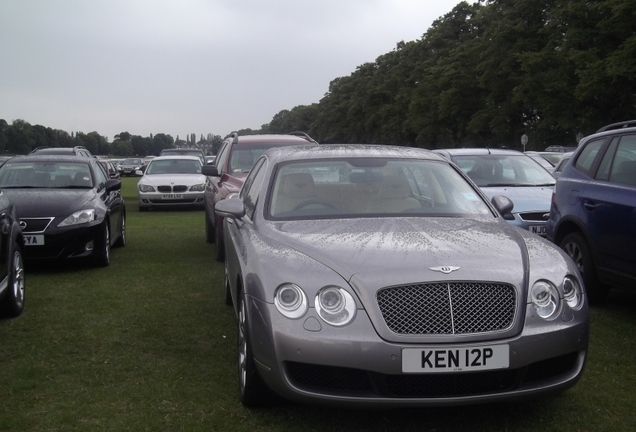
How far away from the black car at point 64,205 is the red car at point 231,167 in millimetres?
1362

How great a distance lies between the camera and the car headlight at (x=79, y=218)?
9.31 meters

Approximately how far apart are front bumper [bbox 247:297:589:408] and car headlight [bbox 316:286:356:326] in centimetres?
4

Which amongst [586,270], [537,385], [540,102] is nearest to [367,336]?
[537,385]

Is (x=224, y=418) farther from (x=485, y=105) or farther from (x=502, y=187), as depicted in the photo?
(x=485, y=105)

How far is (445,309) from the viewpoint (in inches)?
157

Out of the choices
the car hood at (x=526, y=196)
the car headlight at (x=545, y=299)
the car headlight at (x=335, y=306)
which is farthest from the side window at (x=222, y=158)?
the car headlight at (x=545, y=299)

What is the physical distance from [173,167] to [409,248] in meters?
19.1

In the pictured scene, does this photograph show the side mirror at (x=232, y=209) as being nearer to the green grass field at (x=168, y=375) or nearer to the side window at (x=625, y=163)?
the green grass field at (x=168, y=375)

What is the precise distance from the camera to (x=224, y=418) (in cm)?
443

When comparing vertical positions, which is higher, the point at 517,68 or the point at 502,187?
the point at 517,68

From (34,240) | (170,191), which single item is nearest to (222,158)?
(34,240)

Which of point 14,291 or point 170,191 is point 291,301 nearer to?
point 14,291

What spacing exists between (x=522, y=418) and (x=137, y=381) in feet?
7.92

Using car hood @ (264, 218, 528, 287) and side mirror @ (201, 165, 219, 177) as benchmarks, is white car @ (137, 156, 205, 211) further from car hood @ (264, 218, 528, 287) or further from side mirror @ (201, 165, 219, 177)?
car hood @ (264, 218, 528, 287)
